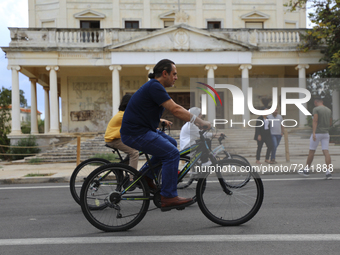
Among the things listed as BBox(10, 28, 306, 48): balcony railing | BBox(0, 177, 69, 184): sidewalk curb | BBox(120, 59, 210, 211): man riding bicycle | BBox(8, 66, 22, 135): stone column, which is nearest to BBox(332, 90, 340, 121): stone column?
BBox(10, 28, 306, 48): balcony railing

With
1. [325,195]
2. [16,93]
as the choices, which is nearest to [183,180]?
[325,195]

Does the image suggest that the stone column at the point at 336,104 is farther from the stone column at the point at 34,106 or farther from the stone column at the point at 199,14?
the stone column at the point at 34,106

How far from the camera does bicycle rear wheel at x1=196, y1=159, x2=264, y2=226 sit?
4340 mm

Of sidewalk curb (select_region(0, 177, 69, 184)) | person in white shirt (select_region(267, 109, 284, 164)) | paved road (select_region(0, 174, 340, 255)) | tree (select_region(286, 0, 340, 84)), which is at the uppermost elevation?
tree (select_region(286, 0, 340, 84))

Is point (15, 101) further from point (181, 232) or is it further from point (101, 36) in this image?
point (181, 232)

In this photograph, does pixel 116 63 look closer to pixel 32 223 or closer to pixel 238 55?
pixel 238 55

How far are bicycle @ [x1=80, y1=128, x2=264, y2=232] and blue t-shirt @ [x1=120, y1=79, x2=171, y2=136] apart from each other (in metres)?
0.49

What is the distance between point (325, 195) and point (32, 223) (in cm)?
508

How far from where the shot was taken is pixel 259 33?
23.2 metres

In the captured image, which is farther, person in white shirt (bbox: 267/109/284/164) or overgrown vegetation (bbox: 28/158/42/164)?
overgrown vegetation (bbox: 28/158/42/164)

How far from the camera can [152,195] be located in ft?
14.1

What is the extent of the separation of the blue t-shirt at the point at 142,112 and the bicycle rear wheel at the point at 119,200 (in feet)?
1.59

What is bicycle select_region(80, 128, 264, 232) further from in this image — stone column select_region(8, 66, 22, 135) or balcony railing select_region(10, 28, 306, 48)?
stone column select_region(8, 66, 22, 135)

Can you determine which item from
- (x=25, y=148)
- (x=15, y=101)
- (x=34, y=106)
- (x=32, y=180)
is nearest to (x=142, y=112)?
(x=32, y=180)
